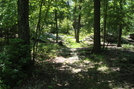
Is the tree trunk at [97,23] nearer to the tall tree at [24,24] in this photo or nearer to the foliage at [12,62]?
the tall tree at [24,24]

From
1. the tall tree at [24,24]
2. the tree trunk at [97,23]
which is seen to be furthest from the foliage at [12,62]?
the tree trunk at [97,23]

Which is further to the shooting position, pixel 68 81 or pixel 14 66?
pixel 68 81

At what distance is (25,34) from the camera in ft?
16.2

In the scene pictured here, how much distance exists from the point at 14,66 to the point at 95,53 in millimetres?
6625

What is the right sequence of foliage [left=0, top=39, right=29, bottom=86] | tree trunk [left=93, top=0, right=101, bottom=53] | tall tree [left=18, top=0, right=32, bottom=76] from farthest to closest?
tree trunk [left=93, top=0, right=101, bottom=53] → tall tree [left=18, top=0, right=32, bottom=76] → foliage [left=0, top=39, right=29, bottom=86]

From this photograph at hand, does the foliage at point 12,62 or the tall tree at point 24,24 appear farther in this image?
the tall tree at point 24,24

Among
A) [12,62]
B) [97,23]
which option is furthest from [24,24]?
[97,23]

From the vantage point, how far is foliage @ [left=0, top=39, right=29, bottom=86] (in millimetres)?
3926

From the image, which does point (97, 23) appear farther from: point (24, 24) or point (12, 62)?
point (12, 62)

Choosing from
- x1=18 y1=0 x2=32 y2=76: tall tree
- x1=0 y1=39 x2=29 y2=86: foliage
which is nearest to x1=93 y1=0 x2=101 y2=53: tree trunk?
x1=18 y1=0 x2=32 y2=76: tall tree

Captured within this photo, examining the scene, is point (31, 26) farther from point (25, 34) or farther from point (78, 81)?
point (78, 81)

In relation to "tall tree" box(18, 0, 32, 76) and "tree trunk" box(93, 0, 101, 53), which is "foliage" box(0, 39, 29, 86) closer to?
"tall tree" box(18, 0, 32, 76)

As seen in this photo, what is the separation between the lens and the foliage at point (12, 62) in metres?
3.93

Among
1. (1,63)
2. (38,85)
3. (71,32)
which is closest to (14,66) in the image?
(1,63)
